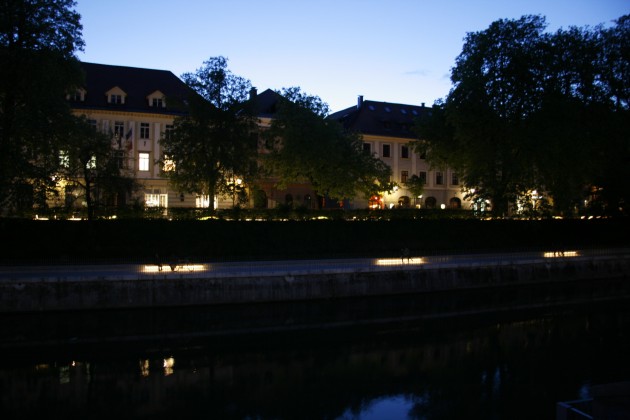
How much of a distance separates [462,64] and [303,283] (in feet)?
Result: 80.5

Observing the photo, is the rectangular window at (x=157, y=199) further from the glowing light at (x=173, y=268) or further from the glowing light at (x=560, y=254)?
the glowing light at (x=560, y=254)

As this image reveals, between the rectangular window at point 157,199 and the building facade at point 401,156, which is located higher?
the building facade at point 401,156

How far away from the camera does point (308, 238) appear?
35.7m

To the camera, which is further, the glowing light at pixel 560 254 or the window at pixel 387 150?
the window at pixel 387 150

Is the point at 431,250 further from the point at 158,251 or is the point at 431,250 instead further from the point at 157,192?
the point at 157,192

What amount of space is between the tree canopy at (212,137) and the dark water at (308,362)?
47.1ft

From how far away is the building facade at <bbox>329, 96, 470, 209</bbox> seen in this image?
201 feet

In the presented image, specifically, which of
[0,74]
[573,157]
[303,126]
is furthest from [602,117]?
[0,74]

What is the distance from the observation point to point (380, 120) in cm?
6362

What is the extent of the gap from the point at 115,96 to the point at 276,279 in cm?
3228

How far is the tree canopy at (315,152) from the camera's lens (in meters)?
41.3

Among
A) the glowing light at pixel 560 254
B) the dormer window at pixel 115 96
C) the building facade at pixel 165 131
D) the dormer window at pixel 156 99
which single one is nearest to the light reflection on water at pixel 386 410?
the glowing light at pixel 560 254

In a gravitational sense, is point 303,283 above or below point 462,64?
below

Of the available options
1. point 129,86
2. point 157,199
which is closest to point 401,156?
point 157,199
